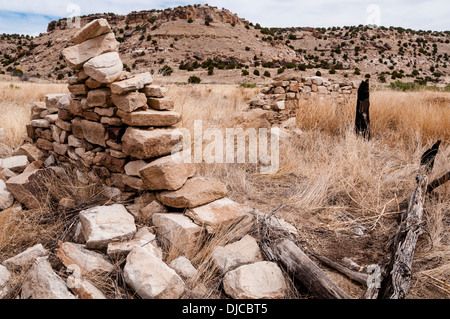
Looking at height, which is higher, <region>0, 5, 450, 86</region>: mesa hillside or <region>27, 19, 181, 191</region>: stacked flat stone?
<region>0, 5, 450, 86</region>: mesa hillside

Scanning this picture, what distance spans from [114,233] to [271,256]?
139cm

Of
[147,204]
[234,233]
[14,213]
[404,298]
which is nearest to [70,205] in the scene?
[14,213]

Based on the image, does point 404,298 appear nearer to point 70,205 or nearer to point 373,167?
point 373,167

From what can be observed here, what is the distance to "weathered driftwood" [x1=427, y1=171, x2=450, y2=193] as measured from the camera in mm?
3256

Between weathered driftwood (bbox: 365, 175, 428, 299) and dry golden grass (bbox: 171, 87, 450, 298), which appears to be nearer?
weathered driftwood (bbox: 365, 175, 428, 299)

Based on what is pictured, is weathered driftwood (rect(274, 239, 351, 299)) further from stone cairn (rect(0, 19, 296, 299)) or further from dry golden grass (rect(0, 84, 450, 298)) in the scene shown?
dry golden grass (rect(0, 84, 450, 298))

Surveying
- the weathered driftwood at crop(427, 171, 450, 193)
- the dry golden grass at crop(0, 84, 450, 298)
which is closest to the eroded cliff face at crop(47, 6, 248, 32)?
the dry golden grass at crop(0, 84, 450, 298)

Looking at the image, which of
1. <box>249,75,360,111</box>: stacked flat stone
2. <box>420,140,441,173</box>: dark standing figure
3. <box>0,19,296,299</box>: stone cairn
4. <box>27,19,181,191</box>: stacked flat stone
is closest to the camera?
<box>0,19,296,299</box>: stone cairn

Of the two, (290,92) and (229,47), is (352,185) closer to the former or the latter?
(290,92)

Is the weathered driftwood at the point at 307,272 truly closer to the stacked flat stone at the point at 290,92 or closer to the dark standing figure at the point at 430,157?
the dark standing figure at the point at 430,157

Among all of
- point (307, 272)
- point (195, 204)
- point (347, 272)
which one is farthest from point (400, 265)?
point (195, 204)

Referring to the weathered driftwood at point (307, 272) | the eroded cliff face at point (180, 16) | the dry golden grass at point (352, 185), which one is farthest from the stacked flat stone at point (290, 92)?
the eroded cliff face at point (180, 16)

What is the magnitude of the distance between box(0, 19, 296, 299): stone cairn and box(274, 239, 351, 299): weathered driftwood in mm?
139

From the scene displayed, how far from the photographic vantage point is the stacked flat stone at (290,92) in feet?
26.6
